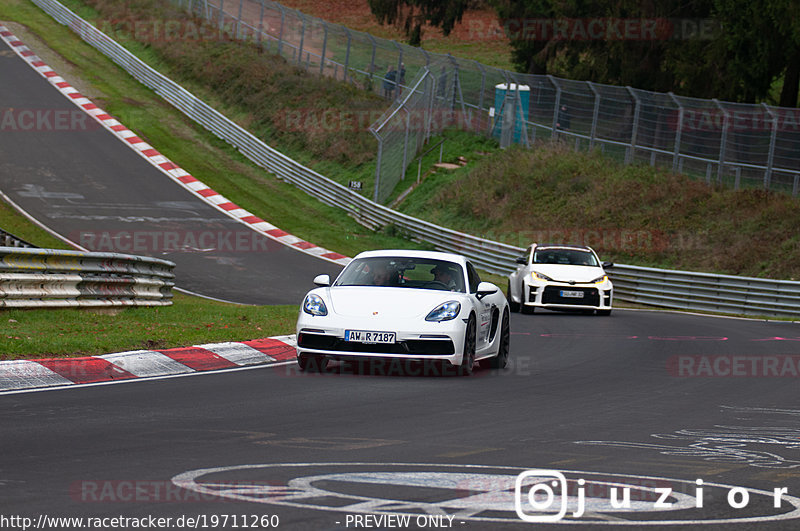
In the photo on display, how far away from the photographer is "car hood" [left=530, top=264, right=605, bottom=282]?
23.0 metres

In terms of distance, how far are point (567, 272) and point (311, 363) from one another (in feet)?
39.3

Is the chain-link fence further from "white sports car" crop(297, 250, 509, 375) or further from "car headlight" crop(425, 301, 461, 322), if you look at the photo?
"car headlight" crop(425, 301, 461, 322)

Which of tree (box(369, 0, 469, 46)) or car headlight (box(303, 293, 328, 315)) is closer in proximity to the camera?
car headlight (box(303, 293, 328, 315))

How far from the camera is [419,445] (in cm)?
738

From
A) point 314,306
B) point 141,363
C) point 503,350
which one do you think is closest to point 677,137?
point 503,350

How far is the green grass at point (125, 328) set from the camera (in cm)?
1140

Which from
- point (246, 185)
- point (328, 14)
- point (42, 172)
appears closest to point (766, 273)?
point (246, 185)

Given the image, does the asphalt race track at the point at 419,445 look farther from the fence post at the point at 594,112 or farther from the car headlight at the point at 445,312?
the fence post at the point at 594,112

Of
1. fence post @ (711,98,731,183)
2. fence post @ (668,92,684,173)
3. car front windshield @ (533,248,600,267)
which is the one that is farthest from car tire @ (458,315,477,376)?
fence post @ (668,92,684,173)

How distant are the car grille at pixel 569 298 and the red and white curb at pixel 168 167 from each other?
879 cm

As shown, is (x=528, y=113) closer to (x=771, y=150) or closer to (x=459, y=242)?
(x=459, y=242)

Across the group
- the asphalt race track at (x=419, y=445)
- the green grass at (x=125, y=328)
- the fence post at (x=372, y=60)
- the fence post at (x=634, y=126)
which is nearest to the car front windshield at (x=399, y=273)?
the asphalt race track at (x=419, y=445)

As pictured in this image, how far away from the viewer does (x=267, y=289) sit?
24.6 meters

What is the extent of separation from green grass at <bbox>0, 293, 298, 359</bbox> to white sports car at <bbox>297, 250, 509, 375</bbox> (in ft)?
6.32
